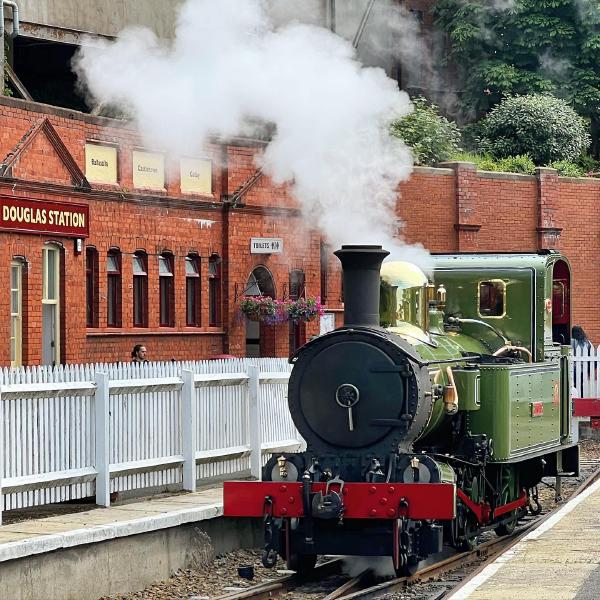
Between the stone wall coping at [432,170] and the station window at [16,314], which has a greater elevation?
the stone wall coping at [432,170]

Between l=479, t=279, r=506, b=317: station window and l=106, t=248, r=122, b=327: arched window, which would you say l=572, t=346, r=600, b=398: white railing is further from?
l=479, t=279, r=506, b=317: station window

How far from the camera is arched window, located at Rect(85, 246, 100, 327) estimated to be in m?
23.1

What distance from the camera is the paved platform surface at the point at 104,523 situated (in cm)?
1014

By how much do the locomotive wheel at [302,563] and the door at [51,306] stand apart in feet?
35.1

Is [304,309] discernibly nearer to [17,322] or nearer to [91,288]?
[91,288]

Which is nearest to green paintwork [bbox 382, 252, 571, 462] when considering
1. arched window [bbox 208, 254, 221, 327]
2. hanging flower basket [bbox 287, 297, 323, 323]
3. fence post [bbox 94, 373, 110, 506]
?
fence post [bbox 94, 373, 110, 506]

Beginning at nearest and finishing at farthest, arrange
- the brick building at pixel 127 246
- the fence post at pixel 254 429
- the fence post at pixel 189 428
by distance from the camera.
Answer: the fence post at pixel 189 428
the fence post at pixel 254 429
the brick building at pixel 127 246

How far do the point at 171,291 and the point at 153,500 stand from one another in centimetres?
1226

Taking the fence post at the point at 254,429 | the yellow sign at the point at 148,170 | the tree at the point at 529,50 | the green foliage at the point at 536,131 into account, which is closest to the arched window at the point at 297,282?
the yellow sign at the point at 148,170

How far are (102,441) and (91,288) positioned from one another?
11.1 meters

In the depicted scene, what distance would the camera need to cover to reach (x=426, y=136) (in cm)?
3319

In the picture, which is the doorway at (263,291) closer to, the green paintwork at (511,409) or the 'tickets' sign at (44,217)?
the 'tickets' sign at (44,217)

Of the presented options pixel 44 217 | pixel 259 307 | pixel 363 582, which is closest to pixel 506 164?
pixel 259 307

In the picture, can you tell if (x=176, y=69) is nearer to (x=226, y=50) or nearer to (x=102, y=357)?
(x=226, y=50)
